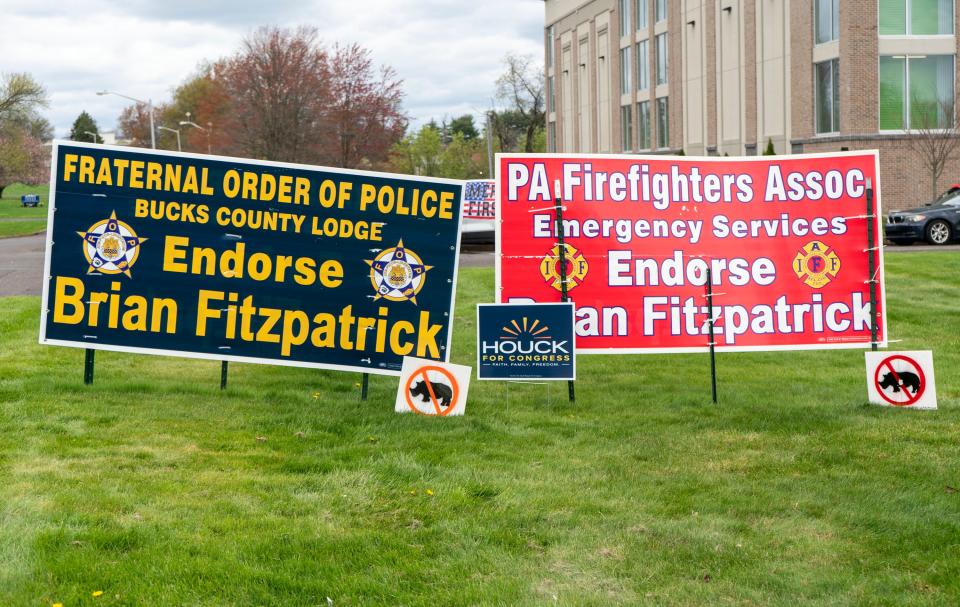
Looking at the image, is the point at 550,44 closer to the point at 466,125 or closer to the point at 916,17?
the point at 916,17

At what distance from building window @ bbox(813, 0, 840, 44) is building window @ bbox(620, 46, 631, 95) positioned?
23229 millimetres

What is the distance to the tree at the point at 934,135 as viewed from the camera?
36188mm

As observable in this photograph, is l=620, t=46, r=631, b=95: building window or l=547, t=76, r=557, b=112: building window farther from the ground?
l=547, t=76, r=557, b=112: building window

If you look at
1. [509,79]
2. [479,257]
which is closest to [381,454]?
[479,257]

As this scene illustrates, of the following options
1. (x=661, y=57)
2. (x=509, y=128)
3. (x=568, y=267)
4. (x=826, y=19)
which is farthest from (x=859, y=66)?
(x=509, y=128)

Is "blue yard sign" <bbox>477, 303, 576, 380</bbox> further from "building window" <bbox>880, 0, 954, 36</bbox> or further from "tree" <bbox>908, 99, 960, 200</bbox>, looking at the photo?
"building window" <bbox>880, 0, 954, 36</bbox>

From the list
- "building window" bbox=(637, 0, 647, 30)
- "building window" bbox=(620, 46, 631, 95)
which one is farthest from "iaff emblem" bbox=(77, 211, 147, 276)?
"building window" bbox=(620, 46, 631, 95)

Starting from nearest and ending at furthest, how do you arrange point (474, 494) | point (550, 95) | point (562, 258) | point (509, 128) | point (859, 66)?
point (474, 494)
point (562, 258)
point (859, 66)
point (550, 95)
point (509, 128)

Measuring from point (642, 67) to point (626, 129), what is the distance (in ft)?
14.6

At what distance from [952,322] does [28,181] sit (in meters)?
90.3

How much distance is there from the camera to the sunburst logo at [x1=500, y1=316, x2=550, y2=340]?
951cm

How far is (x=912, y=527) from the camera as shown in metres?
5.95

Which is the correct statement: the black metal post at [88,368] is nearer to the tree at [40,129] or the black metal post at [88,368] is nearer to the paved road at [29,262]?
the paved road at [29,262]

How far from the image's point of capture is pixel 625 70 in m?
62.8
